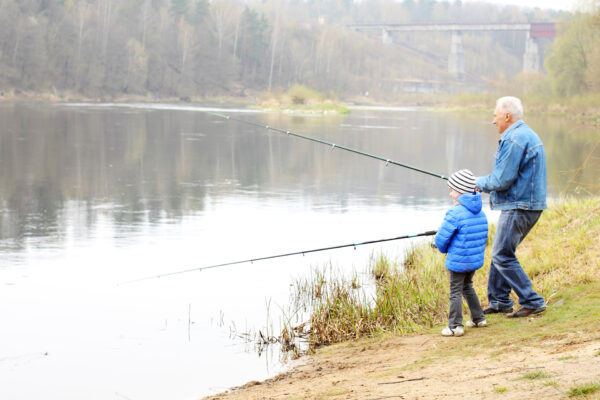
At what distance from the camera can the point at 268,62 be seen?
113 metres

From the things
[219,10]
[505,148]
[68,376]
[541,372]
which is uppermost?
[219,10]

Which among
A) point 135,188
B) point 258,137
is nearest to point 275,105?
point 258,137

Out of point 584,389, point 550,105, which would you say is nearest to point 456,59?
point 550,105

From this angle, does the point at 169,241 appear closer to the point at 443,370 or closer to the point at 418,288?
the point at 418,288

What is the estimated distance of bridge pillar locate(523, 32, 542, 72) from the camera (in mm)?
123875

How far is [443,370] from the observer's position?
4902 millimetres

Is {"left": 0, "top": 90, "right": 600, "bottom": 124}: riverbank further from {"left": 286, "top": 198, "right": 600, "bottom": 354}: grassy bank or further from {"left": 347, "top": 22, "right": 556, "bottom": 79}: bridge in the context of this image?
{"left": 286, "top": 198, "right": 600, "bottom": 354}: grassy bank

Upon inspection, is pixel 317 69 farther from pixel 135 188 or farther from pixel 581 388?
pixel 581 388

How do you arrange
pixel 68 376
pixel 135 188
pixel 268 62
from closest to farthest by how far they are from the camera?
pixel 68 376 < pixel 135 188 < pixel 268 62

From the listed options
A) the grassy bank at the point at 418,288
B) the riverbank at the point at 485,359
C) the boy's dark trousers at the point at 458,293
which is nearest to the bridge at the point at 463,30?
the grassy bank at the point at 418,288

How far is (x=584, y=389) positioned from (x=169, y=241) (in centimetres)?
834

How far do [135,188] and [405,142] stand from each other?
17617mm

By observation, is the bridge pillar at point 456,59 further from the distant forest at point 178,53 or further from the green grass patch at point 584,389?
the green grass patch at point 584,389

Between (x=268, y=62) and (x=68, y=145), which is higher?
(x=268, y=62)
